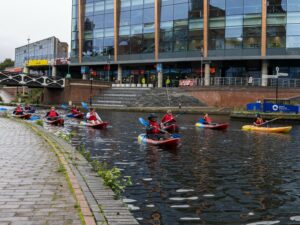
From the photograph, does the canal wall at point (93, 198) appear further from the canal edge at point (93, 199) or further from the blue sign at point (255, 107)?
the blue sign at point (255, 107)

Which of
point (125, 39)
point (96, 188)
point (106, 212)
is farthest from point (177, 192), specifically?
point (125, 39)

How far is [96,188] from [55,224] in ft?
8.05

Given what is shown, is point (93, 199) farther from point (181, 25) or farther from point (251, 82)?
point (181, 25)

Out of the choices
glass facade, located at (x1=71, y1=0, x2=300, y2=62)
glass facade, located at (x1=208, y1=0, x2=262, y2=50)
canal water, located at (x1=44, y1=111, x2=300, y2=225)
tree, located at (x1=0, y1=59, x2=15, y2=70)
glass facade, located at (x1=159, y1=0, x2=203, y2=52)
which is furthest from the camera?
tree, located at (x1=0, y1=59, x2=15, y2=70)

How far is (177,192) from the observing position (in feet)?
37.2

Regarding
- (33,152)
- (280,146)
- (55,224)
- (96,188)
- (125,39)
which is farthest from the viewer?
(125,39)

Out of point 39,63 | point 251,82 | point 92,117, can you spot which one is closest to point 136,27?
point 251,82

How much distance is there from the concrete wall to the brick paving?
150 feet

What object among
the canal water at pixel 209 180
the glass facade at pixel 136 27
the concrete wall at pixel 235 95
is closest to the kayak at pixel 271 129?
the canal water at pixel 209 180

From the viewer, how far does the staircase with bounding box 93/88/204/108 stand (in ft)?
202

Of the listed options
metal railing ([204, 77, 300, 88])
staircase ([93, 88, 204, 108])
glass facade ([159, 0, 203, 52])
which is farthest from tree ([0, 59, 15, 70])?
metal railing ([204, 77, 300, 88])

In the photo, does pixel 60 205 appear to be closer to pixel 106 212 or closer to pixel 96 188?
pixel 106 212

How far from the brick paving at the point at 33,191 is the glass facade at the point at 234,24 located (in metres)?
51.7

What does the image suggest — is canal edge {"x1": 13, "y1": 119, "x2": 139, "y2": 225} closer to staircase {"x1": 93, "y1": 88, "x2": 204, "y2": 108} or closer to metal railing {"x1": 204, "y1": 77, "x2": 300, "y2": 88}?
metal railing {"x1": 204, "y1": 77, "x2": 300, "y2": 88}
